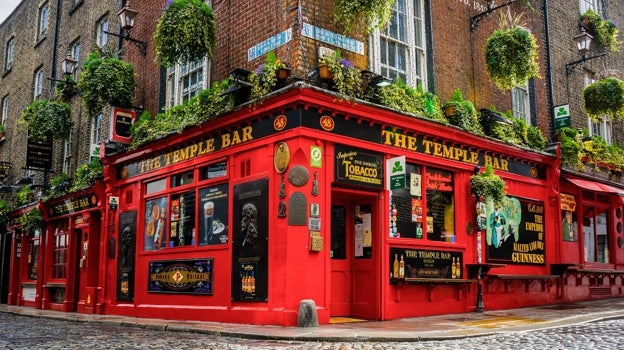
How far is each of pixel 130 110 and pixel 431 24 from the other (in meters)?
7.53

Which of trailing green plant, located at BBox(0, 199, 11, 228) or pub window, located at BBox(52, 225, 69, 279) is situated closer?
pub window, located at BBox(52, 225, 69, 279)

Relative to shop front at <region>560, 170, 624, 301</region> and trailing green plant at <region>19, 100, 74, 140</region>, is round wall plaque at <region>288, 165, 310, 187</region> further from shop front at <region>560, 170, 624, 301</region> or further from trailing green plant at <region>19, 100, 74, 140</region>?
→ trailing green plant at <region>19, 100, 74, 140</region>

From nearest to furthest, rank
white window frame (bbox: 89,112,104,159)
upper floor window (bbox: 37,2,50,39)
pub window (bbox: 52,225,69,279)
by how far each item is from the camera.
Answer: white window frame (bbox: 89,112,104,159) → pub window (bbox: 52,225,69,279) → upper floor window (bbox: 37,2,50,39)

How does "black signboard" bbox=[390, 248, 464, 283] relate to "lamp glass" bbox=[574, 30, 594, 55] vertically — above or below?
below

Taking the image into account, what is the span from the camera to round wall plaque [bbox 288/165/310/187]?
32.8 feet

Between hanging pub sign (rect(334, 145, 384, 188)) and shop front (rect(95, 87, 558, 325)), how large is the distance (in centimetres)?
2

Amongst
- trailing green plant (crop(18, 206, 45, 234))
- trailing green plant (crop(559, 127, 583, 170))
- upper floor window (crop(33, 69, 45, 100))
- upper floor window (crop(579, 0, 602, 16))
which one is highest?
upper floor window (crop(579, 0, 602, 16))

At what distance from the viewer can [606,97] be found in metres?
16.4

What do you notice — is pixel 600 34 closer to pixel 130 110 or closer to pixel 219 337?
pixel 130 110

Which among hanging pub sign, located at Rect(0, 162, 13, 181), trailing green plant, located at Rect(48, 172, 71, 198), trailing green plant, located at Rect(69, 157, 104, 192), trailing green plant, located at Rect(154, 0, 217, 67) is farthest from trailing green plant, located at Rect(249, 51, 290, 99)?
hanging pub sign, located at Rect(0, 162, 13, 181)

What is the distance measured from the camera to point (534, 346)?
711 cm

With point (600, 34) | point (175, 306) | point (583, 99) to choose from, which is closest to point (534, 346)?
point (175, 306)

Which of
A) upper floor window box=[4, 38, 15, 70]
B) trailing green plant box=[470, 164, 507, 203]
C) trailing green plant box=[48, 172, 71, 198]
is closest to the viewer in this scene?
trailing green plant box=[470, 164, 507, 203]

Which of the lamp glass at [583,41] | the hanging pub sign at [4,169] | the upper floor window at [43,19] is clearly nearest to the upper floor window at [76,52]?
the upper floor window at [43,19]
